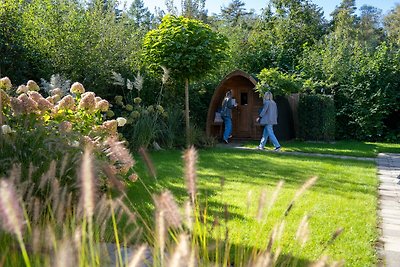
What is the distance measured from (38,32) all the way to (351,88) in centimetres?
1004

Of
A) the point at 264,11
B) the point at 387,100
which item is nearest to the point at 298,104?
the point at 387,100

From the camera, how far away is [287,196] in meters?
5.30

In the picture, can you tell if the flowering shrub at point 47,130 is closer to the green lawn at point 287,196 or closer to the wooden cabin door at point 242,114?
the green lawn at point 287,196

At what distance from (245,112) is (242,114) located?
0.42 feet

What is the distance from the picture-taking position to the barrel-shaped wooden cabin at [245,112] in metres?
13.6

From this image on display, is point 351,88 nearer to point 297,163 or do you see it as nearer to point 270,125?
point 270,125

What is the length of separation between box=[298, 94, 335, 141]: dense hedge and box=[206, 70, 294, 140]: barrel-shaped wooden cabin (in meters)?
0.56

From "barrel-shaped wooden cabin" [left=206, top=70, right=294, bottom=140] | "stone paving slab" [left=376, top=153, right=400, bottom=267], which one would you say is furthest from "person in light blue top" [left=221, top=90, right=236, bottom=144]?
"stone paving slab" [left=376, top=153, right=400, bottom=267]

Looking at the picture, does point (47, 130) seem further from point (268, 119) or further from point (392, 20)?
point (392, 20)

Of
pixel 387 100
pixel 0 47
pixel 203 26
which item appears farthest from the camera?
pixel 387 100

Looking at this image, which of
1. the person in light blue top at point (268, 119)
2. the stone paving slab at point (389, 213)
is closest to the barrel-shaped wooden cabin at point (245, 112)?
the person in light blue top at point (268, 119)

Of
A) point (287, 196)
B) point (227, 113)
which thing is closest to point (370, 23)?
point (227, 113)

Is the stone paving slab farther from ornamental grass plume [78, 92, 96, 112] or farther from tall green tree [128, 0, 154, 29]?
tall green tree [128, 0, 154, 29]

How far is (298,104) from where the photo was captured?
14.0 metres
